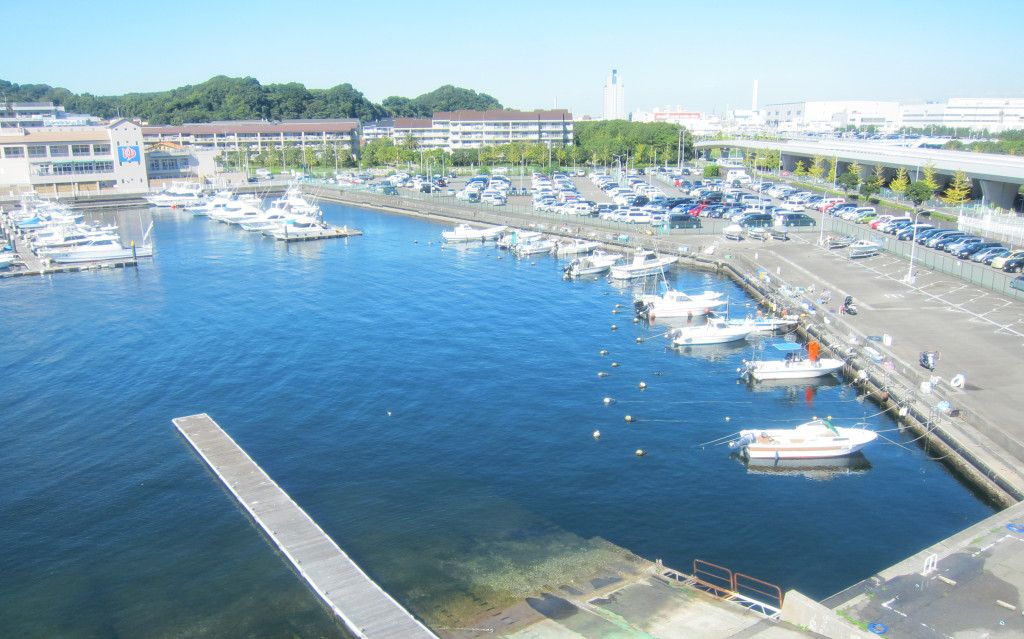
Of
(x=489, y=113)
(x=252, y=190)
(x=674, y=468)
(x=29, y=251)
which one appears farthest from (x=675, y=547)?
(x=489, y=113)

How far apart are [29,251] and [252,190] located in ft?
125

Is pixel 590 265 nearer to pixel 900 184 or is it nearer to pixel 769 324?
pixel 769 324

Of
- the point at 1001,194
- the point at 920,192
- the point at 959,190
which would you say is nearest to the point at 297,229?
the point at 920,192

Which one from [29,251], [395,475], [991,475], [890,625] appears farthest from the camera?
[29,251]

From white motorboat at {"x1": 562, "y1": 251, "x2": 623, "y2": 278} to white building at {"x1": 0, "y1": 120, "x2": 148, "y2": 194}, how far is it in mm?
61661

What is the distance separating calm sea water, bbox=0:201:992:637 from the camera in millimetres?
15875

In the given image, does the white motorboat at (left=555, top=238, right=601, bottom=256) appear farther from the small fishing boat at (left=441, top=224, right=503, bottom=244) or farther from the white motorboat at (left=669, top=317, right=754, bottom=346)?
the white motorboat at (left=669, top=317, right=754, bottom=346)

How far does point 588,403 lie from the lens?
2498cm

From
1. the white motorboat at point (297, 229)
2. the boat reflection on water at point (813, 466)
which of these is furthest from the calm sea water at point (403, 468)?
the white motorboat at point (297, 229)

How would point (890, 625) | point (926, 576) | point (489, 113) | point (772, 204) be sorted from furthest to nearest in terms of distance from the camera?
1. point (489, 113)
2. point (772, 204)
3. point (926, 576)
4. point (890, 625)

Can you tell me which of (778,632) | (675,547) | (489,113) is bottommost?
(675,547)

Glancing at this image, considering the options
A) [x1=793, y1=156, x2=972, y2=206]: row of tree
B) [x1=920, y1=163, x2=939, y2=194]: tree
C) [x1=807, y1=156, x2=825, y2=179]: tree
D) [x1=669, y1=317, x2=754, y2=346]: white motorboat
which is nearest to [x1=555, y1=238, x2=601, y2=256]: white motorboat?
[x1=669, y1=317, x2=754, y2=346]: white motorboat

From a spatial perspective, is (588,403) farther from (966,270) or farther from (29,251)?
(29,251)

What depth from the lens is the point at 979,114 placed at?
541ft
